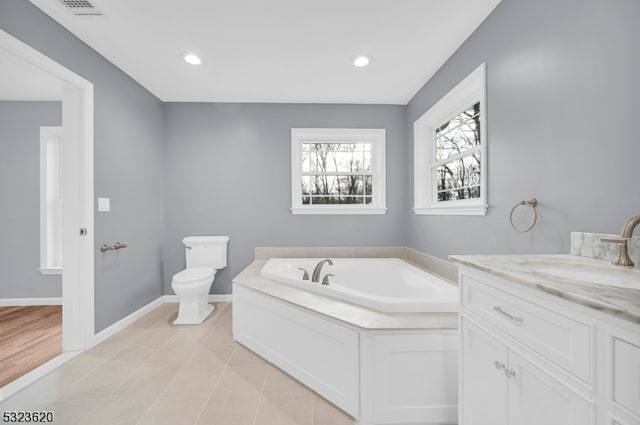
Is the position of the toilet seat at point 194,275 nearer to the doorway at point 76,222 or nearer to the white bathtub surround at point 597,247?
the doorway at point 76,222

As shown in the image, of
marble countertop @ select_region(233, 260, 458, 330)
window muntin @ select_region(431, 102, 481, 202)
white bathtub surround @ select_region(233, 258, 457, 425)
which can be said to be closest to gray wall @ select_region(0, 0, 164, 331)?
marble countertop @ select_region(233, 260, 458, 330)

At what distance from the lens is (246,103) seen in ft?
10.1

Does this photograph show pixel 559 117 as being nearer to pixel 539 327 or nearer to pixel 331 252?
pixel 539 327

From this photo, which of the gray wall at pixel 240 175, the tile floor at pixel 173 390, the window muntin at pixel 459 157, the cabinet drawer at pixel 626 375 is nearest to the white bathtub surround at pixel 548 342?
the cabinet drawer at pixel 626 375

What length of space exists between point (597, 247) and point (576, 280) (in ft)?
1.61

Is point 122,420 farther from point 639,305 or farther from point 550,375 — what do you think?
point 639,305

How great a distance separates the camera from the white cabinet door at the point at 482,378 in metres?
0.88

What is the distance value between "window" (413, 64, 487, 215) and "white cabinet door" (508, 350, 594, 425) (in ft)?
3.85

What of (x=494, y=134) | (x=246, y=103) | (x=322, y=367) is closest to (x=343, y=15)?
(x=494, y=134)

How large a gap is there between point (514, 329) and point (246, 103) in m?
3.18

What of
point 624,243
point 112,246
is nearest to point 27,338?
point 112,246

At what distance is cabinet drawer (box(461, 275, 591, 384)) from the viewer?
613 mm

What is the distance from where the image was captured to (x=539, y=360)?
2.40ft

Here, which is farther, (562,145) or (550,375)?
(562,145)
